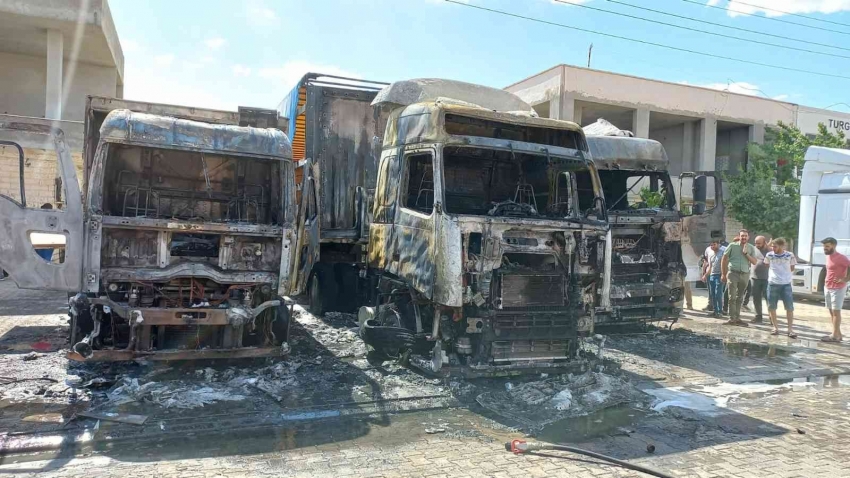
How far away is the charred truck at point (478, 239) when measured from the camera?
243 inches

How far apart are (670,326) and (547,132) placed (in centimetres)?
478

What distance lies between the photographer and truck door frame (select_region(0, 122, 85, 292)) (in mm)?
5832

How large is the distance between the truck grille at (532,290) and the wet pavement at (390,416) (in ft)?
2.71

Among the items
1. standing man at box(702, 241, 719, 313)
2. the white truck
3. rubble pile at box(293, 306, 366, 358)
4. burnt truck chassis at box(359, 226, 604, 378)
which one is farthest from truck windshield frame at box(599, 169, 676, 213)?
the white truck

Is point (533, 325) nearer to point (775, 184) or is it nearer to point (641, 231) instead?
point (641, 231)

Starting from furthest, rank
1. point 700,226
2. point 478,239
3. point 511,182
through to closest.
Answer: point 700,226 < point 511,182 < point 478,239

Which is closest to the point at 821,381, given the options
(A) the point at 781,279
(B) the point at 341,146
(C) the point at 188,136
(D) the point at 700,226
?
(A) the point at 781,279

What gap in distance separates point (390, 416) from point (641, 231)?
5648 mm

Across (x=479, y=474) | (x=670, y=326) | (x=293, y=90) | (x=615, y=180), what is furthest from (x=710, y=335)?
(x=293, y=90)

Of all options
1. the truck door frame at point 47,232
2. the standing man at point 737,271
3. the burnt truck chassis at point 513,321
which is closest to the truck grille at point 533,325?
the burnt truck chassis at point 513,321

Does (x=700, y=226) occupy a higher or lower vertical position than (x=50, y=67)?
lower

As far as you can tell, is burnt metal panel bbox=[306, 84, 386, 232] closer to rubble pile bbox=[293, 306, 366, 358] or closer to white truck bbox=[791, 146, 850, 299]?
rubble pile bbox=[293, 306, 366, 358]

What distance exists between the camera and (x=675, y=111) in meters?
21.7

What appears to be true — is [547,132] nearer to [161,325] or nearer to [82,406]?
[161,325]
